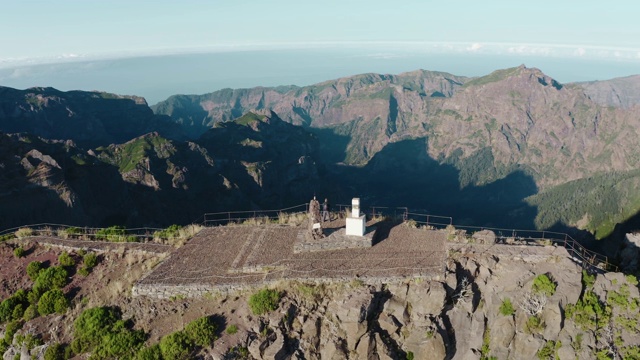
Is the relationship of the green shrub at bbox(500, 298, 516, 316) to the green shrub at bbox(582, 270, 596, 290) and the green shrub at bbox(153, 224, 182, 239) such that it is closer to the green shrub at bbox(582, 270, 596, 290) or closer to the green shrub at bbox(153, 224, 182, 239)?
the green shrub at bbox(582, 270, 596, 290)

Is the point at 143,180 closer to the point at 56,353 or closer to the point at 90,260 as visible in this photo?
the point at 90,260

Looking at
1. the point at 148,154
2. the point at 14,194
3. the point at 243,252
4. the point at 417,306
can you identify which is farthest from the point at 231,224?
the point at 148,154

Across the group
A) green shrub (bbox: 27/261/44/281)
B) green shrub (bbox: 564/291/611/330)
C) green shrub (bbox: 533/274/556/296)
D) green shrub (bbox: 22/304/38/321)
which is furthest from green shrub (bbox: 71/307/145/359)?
green shrub (bbox: 564/291/611/330)

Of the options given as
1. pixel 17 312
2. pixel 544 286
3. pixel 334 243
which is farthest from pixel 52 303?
pixel 544 286

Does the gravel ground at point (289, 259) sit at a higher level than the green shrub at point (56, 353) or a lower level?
higher

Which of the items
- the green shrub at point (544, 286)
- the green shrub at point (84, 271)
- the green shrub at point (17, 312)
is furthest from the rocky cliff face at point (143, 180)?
the green shrub at point (544, 286)

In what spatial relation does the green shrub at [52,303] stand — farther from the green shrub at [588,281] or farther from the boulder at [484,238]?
the green shrub at [588,281]
